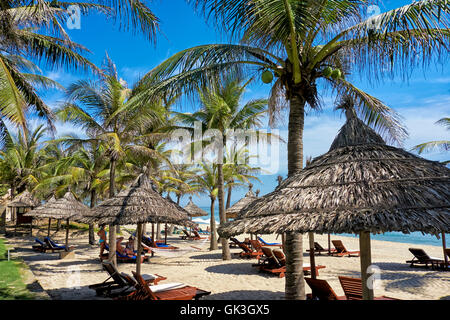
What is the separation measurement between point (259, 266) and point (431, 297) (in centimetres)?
548

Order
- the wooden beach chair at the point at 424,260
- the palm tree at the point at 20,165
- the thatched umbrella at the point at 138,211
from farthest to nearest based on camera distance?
the palm tree at the point at 20,165 < the wooden beach chair at the point at 424,260 < the thatched umbrella at the point at 138,211

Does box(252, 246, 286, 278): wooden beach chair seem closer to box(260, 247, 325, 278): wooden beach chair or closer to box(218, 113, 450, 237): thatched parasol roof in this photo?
box(260, 247, 325, 278): wooden beach chair

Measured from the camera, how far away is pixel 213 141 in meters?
16.0

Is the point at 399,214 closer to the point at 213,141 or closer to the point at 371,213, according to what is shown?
the point at 371,213

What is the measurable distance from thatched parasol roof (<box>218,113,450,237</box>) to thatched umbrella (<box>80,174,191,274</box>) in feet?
13.7

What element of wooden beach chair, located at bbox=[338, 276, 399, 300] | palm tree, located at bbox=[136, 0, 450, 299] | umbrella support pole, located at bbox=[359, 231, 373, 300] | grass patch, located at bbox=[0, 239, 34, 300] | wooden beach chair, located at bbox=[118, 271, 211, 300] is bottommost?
grass patch, located at bbox=[0, 239, 34, 300]

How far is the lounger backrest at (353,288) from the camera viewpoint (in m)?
6.38

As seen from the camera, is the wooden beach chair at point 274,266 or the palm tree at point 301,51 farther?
the wooden beach chair at point 274,266

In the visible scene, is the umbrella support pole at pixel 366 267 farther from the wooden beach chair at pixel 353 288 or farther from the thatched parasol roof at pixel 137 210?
the thatched parasol roof at pixel 137 210

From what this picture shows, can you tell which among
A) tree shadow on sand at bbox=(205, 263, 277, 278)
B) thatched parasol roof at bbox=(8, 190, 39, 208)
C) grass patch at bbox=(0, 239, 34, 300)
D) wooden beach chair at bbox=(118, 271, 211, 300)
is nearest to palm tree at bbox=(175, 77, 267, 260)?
tree shadow on sand at bbox=(205, 263, 277, 278)

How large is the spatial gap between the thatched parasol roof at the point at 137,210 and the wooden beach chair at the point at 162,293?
203cm

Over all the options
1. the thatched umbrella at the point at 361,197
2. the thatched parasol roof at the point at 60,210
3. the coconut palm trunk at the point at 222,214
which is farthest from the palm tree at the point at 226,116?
the thatched umbrella at the point at 361,197

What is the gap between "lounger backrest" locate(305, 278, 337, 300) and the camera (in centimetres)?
654
